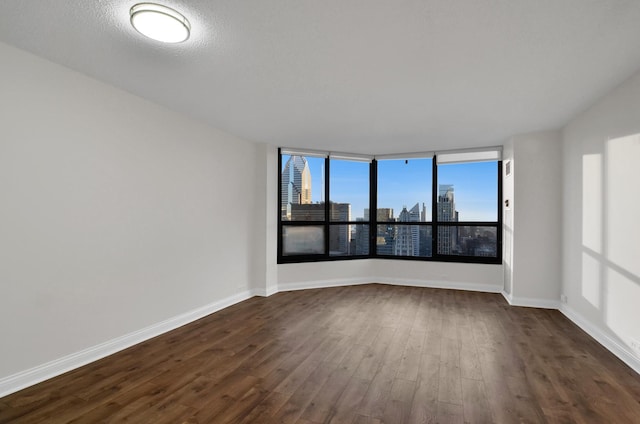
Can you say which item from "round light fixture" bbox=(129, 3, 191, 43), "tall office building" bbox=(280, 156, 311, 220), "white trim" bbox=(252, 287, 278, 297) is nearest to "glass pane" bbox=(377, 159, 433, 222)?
"tall office building" bbox=(280, 156, 311, 220)

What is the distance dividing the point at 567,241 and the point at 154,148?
5.30m

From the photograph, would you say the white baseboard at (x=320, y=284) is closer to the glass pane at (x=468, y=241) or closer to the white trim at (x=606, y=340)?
the glass pane at (x=468, y=241)

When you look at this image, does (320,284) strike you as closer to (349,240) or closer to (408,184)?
(349,240)

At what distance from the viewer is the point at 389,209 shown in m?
6.26

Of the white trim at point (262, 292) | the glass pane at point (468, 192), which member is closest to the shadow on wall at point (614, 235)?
the glass pane at point (468, 192)

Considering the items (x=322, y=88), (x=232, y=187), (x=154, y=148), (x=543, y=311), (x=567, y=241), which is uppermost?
(x=322, y=88)

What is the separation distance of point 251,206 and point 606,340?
15.3 feet

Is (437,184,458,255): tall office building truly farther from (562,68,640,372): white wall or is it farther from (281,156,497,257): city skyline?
(562,68,640,372): white wall

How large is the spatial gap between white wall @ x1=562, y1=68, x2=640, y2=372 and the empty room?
27 mm

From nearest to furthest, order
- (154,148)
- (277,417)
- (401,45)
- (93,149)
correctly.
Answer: (277,417), (401,45), (93,149), (154,148)

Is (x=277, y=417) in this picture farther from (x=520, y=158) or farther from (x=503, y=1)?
(x=520, y=158)

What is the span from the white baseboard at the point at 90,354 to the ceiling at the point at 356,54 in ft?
8.00

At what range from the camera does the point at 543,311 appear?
173 inches

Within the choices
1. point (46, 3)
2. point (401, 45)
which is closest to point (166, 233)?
point (46, 3)
